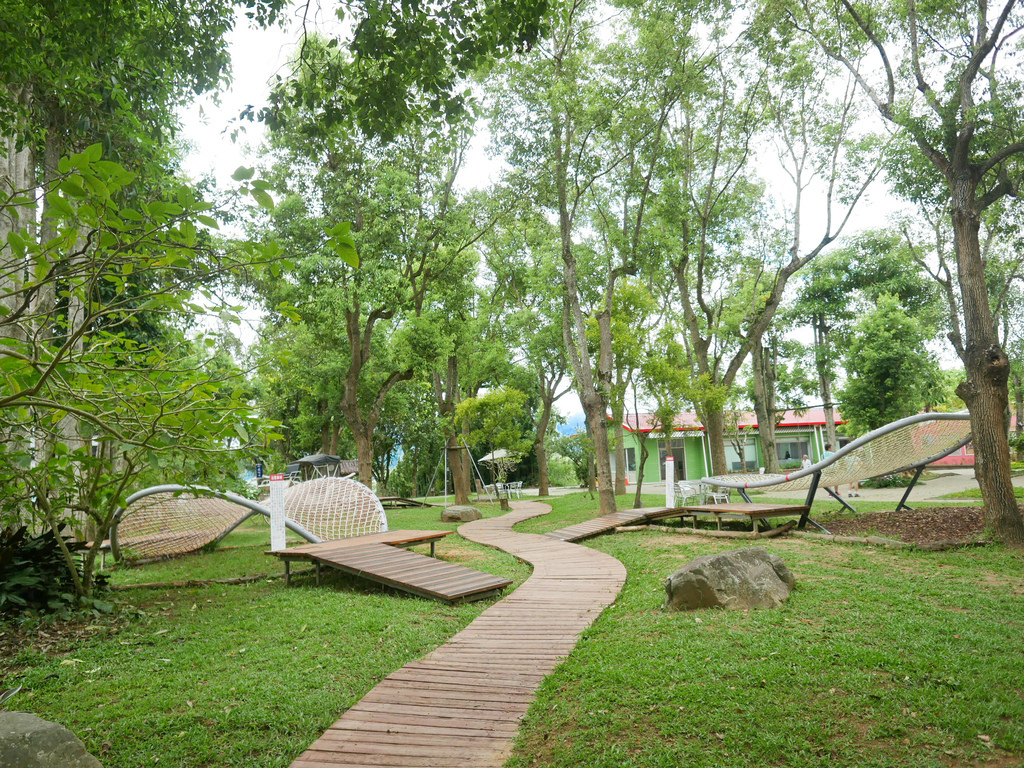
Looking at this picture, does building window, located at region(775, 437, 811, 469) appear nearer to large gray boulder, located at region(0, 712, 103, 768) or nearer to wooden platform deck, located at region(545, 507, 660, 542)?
wooden platform deck, located at region(545, 507, 660, 542)

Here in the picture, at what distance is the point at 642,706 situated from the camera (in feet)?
11.8

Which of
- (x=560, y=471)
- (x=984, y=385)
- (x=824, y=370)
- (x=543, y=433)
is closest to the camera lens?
(x=984, y=385)

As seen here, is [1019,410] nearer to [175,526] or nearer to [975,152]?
[975,152]

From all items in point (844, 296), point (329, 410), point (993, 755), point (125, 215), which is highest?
point (844, 296)

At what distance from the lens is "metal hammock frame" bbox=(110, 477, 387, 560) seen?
10578 millimetres

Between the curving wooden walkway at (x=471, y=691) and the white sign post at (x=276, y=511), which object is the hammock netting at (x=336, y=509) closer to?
the white sign post at (x=276, y=511)

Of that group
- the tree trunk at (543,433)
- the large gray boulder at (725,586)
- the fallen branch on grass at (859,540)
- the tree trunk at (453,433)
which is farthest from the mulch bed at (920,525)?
the tree trunk at (543,433)

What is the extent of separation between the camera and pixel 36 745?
2535 millimetres

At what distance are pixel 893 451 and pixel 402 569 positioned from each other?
333 inches

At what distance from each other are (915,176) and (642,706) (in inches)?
387

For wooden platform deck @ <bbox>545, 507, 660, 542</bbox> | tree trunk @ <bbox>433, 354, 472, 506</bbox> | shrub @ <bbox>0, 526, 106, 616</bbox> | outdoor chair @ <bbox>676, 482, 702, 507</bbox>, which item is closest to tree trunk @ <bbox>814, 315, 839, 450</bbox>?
outdoor chair @ <bbox>676, 482, 702, 507</bbox>

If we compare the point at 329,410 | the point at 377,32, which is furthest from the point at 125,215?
the point at 329,410

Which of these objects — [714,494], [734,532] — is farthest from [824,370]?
[734,532]

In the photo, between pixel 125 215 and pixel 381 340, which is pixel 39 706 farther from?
pixel 381 340
